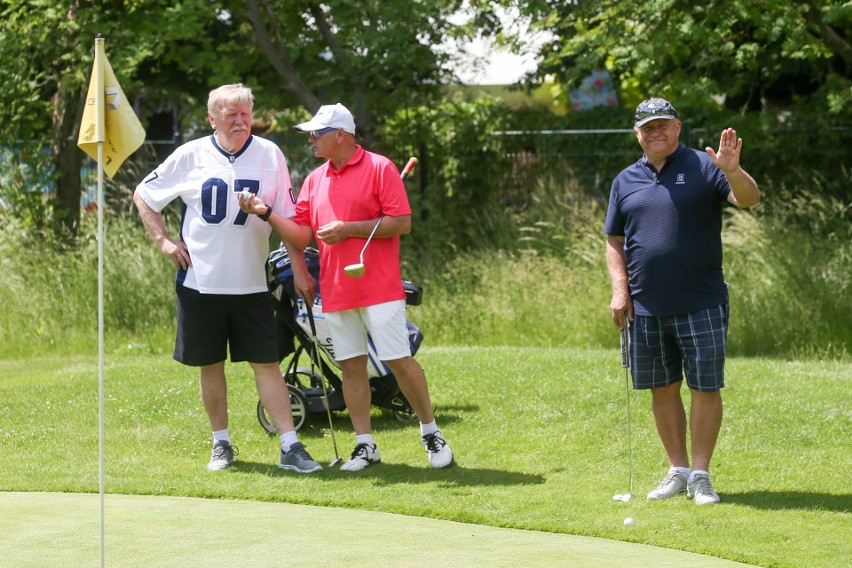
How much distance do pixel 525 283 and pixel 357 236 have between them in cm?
680

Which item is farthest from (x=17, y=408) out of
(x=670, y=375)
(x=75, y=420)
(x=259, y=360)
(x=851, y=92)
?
(x=851, y=92)

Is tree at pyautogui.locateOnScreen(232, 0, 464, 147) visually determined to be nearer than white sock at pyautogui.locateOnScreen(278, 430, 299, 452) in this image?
No

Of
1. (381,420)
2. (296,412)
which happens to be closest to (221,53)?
(381,420)

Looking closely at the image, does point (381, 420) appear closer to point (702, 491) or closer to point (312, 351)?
point (312, 351)

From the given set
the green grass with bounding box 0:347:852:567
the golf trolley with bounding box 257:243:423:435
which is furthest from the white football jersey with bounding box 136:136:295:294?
the green grass with bounding box 0:347:852:567

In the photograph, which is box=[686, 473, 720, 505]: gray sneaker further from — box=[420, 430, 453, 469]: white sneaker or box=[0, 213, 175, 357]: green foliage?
box=[0, 213, 175, 357]: green foliage

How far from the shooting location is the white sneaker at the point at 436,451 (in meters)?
7.23

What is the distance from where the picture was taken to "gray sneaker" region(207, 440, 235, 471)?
7.27 meters

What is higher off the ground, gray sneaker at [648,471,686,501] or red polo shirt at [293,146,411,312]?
red polo shirt at [293,146,411,312]

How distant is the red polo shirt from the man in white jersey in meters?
0.26

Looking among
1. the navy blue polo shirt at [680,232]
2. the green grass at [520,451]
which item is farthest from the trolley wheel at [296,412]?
the navy blue polo shirt at [680,232]

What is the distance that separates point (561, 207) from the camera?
15.1 metres

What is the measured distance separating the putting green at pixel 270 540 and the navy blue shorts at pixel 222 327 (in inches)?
45.8

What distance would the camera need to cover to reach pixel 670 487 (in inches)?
250
